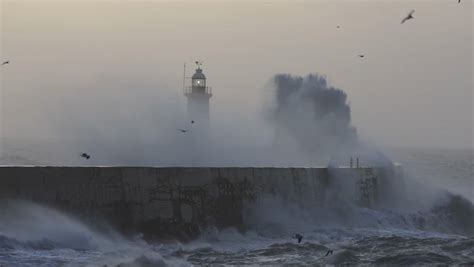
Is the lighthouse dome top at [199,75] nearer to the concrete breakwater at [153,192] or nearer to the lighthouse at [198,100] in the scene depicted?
the lighthouse at [198,100]

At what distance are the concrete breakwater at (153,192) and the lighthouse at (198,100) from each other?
19286 millimetres

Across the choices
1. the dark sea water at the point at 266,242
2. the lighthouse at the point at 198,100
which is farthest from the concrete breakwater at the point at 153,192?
the lighthouse at the point at 198,100

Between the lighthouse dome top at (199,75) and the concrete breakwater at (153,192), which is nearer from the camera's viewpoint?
the concrete breakwater at (153,192)

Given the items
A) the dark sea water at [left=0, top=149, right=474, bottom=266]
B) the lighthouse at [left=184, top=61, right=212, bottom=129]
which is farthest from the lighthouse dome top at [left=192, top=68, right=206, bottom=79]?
the dark sea water at [left=0, top=149, right=474, bottom=266]

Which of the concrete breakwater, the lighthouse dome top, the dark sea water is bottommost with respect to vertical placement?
the dark sea water

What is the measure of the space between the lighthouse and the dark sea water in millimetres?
17617

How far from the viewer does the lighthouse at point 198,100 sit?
122 ft

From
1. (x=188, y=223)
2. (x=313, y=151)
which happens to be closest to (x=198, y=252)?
(x=188, y=223)

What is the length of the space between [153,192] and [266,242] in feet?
7.62

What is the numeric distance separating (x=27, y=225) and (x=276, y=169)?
19.3 feet

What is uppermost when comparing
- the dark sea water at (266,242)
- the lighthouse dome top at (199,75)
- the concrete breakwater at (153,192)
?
the lighthouse dome top at (199,75)

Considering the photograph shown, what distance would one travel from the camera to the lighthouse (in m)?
37.3

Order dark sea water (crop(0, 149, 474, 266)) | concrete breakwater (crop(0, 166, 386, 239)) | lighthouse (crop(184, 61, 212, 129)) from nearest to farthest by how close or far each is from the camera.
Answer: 1. dark sea water (crop(0, 149, 474, 266))
2. concrete breakwater (crop(0, 166, 386, 239))
3. lighthouse (crop(184, 61, 212, 129))

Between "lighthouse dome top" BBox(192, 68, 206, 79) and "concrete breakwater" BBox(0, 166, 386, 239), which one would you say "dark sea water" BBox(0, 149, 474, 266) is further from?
"lighthouse dome top" BBox(192, 68, 206, 79)
